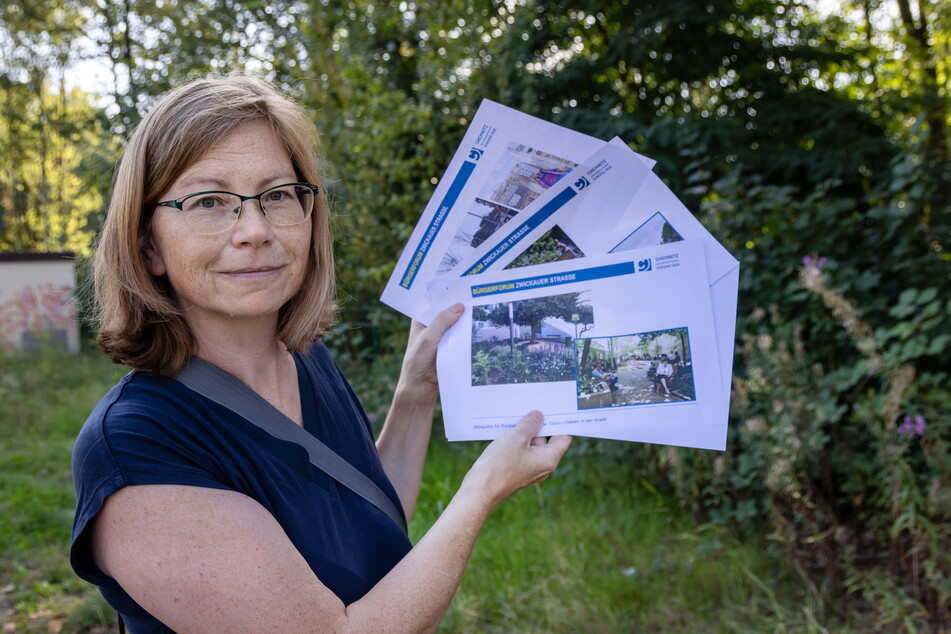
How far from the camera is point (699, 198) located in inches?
200

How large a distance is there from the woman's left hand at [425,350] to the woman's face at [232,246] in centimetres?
39

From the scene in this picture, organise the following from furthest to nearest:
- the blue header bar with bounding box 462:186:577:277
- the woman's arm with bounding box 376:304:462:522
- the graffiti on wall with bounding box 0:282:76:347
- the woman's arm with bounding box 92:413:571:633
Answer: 1. the graffiti on wall with bounding box 0:282:76:347
2. the woman's arm with bounding box 376:304:462:522
3. the blue header bar with bounding box 462:186:577:277
4. the woman's arm with bounding box 92:413:571:633

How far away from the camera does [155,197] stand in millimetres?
1424

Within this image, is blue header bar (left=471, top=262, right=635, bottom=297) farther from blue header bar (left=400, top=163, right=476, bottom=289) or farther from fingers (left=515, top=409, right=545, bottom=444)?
fingers (left=515, top=409, right=545, bottom=444)

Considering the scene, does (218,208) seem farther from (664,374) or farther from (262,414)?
(664,374)

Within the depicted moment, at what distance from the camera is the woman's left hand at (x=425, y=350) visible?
1.77 metres

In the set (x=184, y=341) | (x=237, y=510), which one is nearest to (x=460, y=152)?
(x=184, y=341)

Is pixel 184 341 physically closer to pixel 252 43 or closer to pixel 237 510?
pixel 237 510

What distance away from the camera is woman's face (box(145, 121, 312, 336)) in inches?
55.8

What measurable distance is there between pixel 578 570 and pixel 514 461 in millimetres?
2141

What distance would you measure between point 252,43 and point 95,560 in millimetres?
8245

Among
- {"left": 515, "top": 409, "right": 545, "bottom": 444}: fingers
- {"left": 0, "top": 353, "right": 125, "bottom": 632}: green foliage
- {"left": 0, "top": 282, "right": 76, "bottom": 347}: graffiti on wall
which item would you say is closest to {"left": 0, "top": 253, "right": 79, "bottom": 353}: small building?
{"left": 0, "top": 282, "right": 76, "bottom": 347}: graffiti on wall

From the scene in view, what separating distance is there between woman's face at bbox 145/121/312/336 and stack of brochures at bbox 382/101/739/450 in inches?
13.5

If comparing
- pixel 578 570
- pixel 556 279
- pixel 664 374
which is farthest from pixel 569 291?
pixel 578 570
